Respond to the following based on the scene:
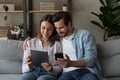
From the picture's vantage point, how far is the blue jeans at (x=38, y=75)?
2.03 m

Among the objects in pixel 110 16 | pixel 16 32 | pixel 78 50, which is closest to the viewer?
pixel 78 50

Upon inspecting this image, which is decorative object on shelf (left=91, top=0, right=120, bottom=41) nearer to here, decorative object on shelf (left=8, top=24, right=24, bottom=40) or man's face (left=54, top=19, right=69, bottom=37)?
decorative object on shelf (left=8, top=24, right=24, bottom=40)

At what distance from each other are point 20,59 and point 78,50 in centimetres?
66

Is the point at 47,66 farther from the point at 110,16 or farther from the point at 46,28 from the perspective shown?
the point at 110,16

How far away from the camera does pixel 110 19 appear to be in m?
3.72

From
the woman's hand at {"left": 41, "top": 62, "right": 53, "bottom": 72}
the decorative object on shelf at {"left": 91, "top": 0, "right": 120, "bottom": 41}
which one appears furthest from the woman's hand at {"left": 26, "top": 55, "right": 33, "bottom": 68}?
the decorative object on shelf at {"left": 91, "top": 0, "right": 120, "bottom": 41}

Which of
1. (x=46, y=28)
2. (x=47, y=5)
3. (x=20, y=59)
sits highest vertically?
(x=47, y=5)

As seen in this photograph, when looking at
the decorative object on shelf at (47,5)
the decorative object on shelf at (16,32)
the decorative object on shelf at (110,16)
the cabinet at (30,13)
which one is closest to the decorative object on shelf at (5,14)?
the cabinet at (30,13)

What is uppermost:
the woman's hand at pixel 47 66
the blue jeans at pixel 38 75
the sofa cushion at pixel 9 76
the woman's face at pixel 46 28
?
the woman's face at pixel 46 28

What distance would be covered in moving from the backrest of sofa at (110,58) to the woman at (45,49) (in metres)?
0.45

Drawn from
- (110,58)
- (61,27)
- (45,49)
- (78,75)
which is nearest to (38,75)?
(45,49)

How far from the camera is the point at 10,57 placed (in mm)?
2439

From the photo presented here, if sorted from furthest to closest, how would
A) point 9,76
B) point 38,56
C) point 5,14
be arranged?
1. point 5,14
2. point 9,76
3. point 38,56

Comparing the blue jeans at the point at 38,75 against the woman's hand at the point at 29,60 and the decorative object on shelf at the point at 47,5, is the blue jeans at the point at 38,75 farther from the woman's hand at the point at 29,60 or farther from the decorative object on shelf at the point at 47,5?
the decorative object on shelf at the point at 47,5
